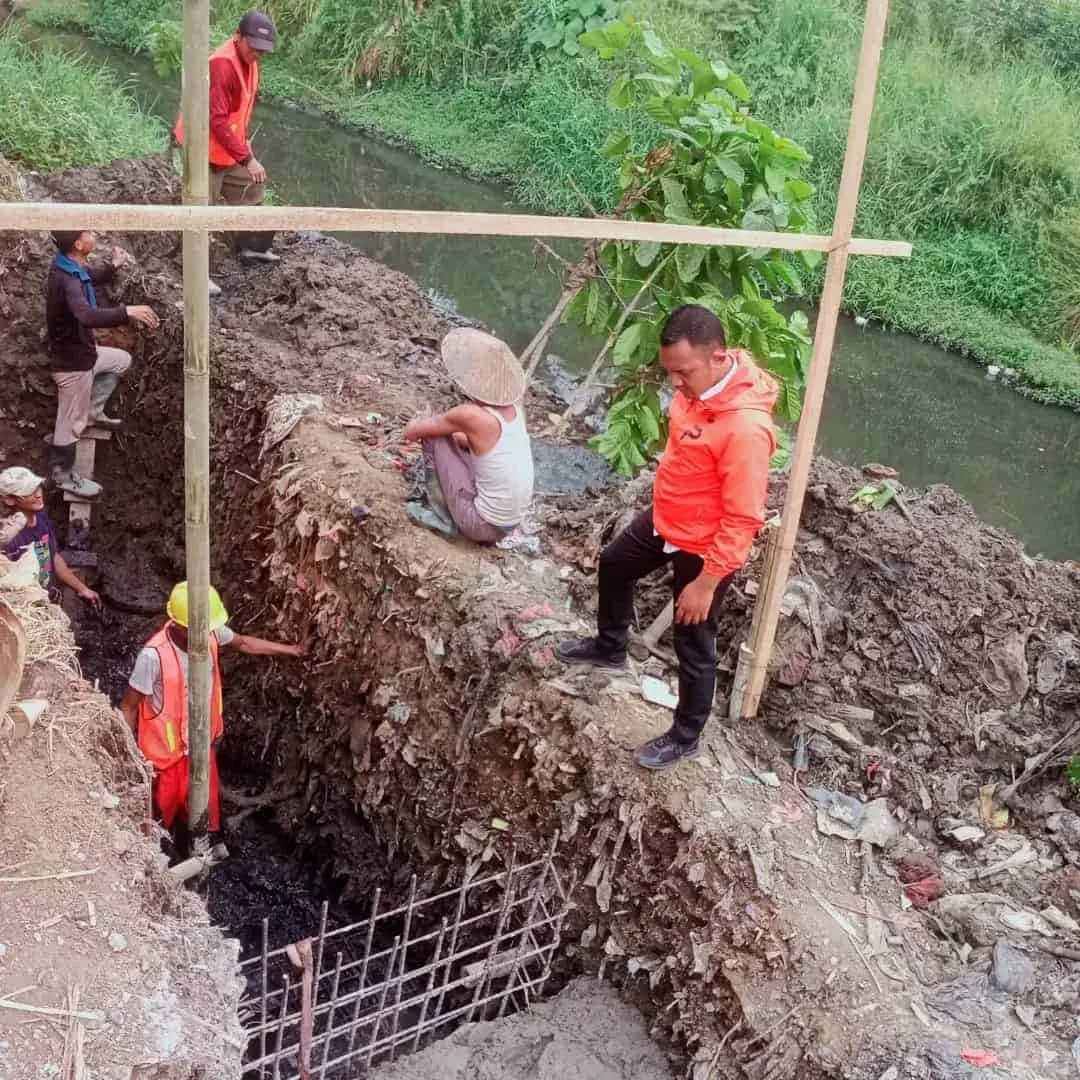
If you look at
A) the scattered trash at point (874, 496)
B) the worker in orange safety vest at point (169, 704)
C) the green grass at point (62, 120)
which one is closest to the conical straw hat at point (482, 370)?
the worker in orange safety vest at point (169, 704)

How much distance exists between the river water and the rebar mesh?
601 centimetres

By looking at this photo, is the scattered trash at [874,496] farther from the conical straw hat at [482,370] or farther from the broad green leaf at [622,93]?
the broad green leaf at [622,93]

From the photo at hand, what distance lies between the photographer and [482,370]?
15.2 feet

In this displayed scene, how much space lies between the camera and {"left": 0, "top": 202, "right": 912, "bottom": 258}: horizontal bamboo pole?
8.78ft

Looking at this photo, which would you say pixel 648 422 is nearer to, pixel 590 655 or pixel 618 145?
pixel 618 145

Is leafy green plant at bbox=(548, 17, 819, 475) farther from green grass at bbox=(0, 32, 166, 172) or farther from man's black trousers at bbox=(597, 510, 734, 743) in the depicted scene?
green grass at bbox=(0, 32, 166, 172)

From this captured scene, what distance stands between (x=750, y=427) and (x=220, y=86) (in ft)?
17.4

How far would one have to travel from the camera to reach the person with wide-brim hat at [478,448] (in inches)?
183

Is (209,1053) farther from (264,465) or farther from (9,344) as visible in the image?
(9,344)

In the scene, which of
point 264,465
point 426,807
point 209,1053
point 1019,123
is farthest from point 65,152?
point 1019,123

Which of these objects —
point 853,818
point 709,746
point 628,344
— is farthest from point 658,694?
point 628,344

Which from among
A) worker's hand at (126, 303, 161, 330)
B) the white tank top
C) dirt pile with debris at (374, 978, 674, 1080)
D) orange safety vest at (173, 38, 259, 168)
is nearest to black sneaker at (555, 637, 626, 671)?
the white tank top

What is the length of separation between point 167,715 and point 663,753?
2115mm

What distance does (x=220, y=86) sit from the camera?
7.05 meters
